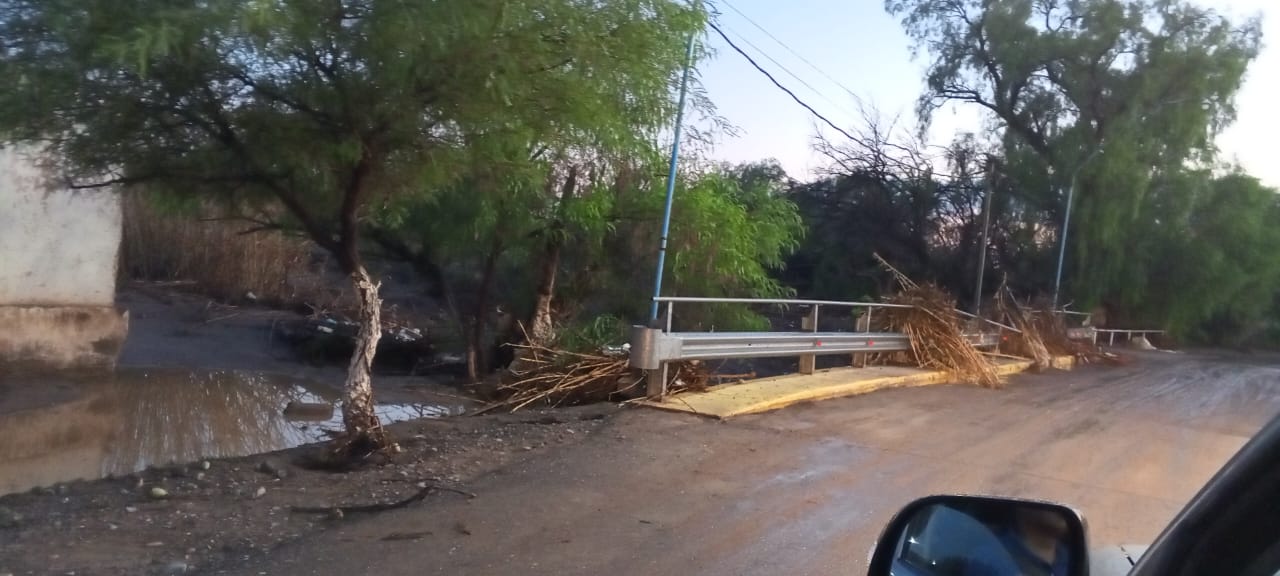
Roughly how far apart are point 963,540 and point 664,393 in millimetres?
9215

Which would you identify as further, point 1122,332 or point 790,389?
point 1122,332

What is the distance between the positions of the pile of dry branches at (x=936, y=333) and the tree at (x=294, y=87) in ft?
31.9

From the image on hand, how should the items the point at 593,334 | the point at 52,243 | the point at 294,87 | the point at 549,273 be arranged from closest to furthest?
the point at 294,87 < the point at 52,243 < the point at 593,334 < the point at 549,273

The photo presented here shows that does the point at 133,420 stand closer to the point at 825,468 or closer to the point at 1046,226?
the point at 825,468

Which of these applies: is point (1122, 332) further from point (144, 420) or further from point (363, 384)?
point (363, 384)

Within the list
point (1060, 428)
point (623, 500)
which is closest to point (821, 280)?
point (1060, 428)

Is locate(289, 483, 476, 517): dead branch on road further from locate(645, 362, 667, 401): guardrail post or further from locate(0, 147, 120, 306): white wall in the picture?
locate(0, 147, 120, 306): white wall

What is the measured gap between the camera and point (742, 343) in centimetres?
1334

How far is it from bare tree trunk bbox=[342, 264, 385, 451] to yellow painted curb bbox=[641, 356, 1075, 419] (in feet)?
11.2

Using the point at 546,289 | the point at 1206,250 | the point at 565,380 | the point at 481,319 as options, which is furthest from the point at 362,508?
the point at 1206,250

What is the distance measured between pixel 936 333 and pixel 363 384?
36.0ft

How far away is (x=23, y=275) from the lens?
536 inches

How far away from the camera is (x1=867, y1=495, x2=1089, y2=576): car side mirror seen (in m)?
2.76

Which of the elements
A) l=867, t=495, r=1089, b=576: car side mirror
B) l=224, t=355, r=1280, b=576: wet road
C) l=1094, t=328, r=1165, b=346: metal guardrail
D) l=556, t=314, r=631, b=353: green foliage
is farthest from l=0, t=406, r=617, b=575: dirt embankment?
l=1094, t=328, r=1165, b=346: metal guardrail
